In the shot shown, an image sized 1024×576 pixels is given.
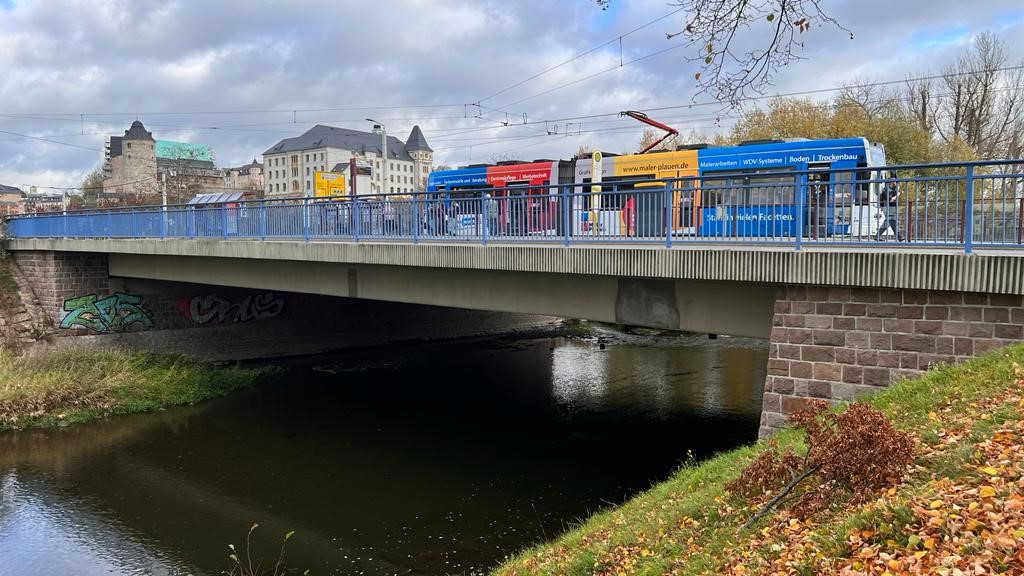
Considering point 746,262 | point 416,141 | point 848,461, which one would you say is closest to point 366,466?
point 746,262

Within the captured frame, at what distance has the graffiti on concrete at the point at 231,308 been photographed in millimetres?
26208

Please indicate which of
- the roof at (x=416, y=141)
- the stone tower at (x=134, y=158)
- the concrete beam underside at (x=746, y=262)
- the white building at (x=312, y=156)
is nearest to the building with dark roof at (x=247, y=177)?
the white building at (x=312, y=156)

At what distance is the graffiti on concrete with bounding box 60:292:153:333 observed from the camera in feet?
82.1

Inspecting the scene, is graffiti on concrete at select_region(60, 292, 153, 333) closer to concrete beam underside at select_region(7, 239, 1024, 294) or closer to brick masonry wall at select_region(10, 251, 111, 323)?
brick masonry wall at select_region(10, 251, 111, 323)

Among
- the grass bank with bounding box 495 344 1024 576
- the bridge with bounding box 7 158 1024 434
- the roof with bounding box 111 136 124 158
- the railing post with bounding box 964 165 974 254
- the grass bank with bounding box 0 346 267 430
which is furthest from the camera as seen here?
the roof with bounding box 111 136 124 158

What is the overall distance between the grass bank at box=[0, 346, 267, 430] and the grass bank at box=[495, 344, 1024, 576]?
50.1 feet

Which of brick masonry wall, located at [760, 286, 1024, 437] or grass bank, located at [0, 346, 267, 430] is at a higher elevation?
brick masonry wall, located at [760, 286, 1024, 437]

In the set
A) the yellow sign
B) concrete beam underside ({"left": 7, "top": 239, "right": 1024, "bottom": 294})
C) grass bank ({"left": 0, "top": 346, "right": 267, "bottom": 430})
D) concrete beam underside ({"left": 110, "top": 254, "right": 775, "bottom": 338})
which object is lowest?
grass bank ({"left": 0, "top": 346, "right": 267, "bottom": 430})

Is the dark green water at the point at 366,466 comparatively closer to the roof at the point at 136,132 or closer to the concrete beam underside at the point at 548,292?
the concrete beam underside at the point at 548,292

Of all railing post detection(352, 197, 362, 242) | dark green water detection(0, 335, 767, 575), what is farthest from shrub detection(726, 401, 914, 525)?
railing post detection(352, 197, 362, 242)

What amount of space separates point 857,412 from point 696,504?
1.79 m

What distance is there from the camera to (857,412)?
530 cm

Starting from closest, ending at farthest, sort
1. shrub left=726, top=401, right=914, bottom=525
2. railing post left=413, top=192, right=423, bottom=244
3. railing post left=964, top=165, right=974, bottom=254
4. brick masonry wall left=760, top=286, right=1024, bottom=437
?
shrub left=726, top=401, right=914, bottom=525
railing post left=964, top=165, right=974, bottom=254
brick masonry wall left=760, top=286, right=1024, bottom=437
railing post left=413, top=192, right=423, bottom=244

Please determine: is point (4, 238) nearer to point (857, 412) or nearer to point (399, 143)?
point (857, 412)
